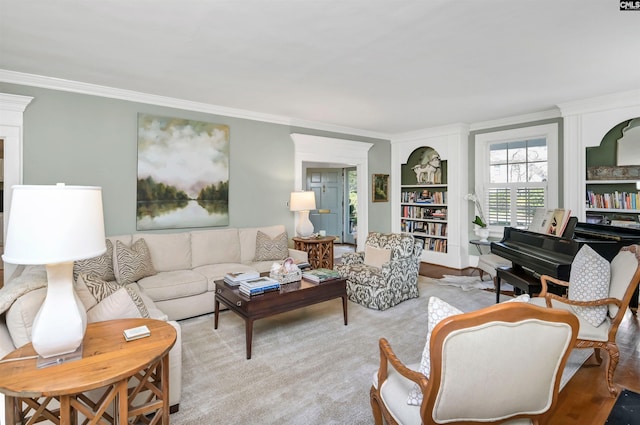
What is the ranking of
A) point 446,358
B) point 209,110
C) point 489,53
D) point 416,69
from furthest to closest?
1. point 209,110
2. point 416,69
3. point 489,53
4. point 446,358

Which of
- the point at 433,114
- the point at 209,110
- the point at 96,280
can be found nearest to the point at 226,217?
the point at 209,110

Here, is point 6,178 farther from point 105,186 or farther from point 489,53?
point 489,53

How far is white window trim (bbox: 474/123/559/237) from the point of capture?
16.6 ft

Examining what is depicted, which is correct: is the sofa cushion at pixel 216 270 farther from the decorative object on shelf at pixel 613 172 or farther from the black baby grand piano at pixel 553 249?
the decorative object on shelf at pixel 613 172

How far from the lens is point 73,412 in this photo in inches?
61.7

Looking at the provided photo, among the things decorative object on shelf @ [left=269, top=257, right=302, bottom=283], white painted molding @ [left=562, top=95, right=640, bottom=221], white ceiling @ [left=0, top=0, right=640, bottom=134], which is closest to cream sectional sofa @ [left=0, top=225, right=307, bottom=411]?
decorative object on shelf @ [left=269, top=257, right=302, bottom=283]

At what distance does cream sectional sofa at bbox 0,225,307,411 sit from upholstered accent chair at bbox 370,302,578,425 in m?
1.61

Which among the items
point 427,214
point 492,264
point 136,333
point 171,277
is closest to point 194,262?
point 171,277

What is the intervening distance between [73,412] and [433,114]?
17.5 ft

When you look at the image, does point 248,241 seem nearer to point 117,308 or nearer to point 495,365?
point 117,308

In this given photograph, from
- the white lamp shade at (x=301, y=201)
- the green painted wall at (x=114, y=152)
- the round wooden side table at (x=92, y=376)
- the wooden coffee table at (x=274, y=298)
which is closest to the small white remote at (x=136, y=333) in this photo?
the round wooden side table at (x=92, y=376)

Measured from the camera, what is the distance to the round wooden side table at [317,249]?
16.7 feet

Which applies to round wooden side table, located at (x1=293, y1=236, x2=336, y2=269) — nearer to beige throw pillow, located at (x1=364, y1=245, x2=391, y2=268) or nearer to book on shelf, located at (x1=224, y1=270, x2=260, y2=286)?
beige throw pillow, located at (x1=364, y1=245, x2=391, y2=268)

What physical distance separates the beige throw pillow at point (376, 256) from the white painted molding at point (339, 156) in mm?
1626
